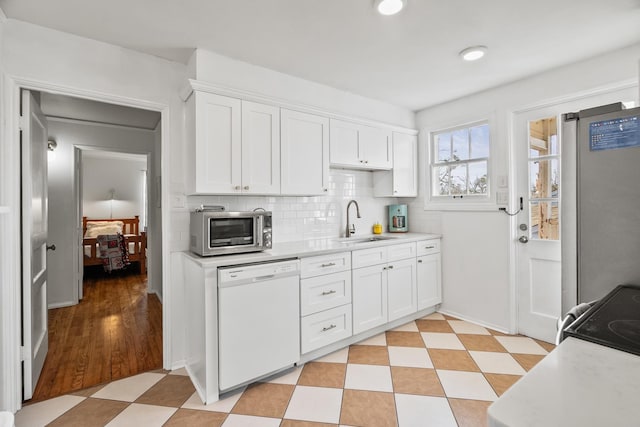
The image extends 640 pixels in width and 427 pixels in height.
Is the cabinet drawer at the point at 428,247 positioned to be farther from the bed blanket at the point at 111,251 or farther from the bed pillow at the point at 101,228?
the bed pillow at the point at 101,228

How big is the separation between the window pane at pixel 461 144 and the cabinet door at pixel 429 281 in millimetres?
1141

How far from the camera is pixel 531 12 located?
191 centimetres

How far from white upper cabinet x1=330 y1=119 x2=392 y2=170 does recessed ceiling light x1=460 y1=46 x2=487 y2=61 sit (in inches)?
43.5

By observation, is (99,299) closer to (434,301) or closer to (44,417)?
(44,417)

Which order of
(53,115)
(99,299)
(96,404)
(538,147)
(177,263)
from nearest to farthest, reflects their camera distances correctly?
1. (96,404)
2. (177,263)
3. (538,147)
4. (53,115)
5. (99,299)

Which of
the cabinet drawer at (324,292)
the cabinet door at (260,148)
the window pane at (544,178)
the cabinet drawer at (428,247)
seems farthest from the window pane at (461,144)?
the cabinet door at (260,148)

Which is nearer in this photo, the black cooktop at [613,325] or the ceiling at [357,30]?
the black cooktop at [613,325]

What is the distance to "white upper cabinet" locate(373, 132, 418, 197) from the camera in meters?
3.55

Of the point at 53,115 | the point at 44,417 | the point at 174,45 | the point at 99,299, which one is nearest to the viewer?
the point at 44,417

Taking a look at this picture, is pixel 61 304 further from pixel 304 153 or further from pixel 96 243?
pixel 304 153

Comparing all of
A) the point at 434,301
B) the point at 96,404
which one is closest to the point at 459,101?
the point at 434,301

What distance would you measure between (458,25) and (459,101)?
1.50 meters

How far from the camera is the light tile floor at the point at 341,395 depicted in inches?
72.6

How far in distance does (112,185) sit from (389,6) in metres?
7.78
